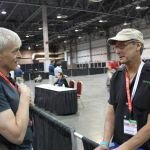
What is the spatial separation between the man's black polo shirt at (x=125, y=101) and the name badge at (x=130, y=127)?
0.03m

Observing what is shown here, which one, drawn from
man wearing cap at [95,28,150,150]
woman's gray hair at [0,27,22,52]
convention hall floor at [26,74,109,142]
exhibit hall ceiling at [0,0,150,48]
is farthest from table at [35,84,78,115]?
exhibit hall ceiling at [0,0,150,48]

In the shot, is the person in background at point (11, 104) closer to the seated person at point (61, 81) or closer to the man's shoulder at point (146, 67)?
the man's shoulder at point (146, 67)

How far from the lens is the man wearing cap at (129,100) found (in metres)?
2.23

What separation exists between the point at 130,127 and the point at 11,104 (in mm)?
933

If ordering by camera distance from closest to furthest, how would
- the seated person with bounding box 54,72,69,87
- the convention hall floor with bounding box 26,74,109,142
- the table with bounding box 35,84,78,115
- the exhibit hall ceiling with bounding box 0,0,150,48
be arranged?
the convention hall floor with bounding box 26,74,109,142
the table with bounding box 35,84,78,115
the seated person with bounding box 54,72,69,87
the exhibit hall ceiling with bounding box 0,0,150,48

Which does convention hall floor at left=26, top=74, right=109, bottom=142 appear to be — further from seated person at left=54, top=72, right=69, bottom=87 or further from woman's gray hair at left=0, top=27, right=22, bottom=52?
woman's gray hair at left=0, top=27, right=22, bottom=52

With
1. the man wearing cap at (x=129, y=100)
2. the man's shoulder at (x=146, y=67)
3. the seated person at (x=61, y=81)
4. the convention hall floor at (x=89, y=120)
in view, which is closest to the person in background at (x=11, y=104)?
the man wearing cap at (x=129, y=100)

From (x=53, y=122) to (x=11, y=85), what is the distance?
66.1 inches

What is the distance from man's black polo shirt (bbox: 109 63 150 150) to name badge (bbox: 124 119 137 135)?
0.03 m

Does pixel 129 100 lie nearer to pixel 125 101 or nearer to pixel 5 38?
pixel 125 101

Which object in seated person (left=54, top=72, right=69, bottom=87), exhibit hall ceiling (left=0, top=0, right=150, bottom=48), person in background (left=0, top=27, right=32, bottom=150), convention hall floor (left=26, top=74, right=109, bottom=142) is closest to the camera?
person in background (left=0, top=27, right=32, bottom=150)

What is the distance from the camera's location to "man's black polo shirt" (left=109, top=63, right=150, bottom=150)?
225cm

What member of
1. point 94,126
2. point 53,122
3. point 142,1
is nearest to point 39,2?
point 142,1

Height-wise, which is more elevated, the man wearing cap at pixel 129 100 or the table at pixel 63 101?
the man wearing cap at pixel 129 100
